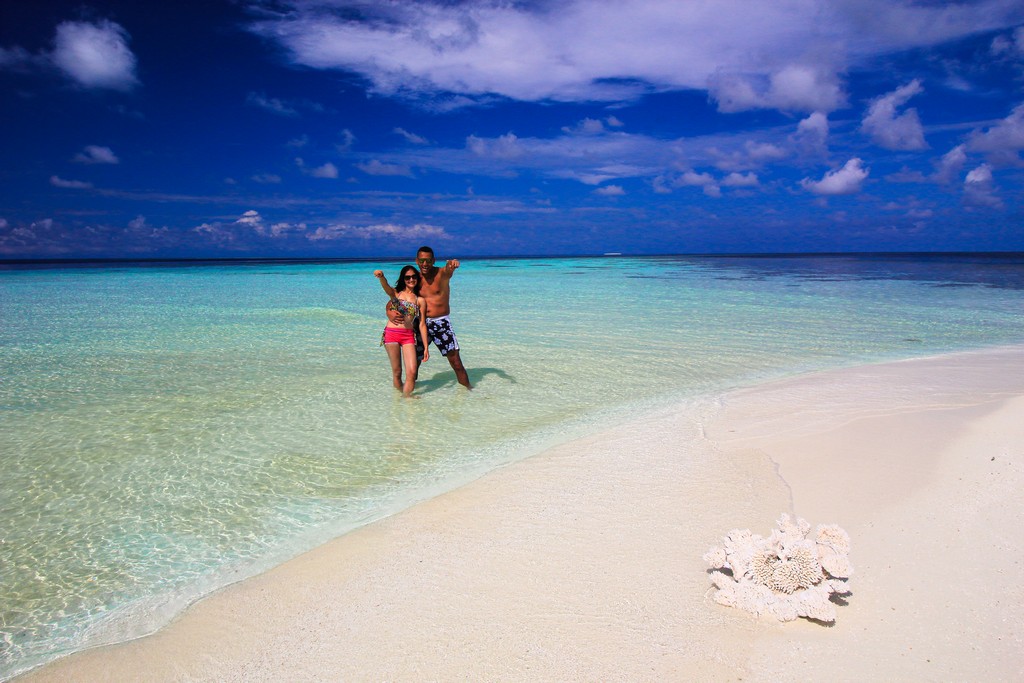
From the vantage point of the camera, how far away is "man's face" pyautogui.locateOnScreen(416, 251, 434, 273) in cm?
680

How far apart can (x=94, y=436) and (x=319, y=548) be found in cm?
357

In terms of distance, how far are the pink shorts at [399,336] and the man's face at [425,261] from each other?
78cm

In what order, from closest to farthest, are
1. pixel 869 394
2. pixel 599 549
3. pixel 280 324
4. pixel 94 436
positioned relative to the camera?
pixel 599 549 → pixel 94 436 → pixel 869 394 → pixel 280 324

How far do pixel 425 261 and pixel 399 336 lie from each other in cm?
100

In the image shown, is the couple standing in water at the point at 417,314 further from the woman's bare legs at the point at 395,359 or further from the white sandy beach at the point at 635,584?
the white sandy beach at the point at 635,584

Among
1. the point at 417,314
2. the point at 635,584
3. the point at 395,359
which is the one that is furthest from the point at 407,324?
the point at 635,584

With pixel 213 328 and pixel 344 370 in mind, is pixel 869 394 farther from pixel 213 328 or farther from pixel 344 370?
pixel 213 328

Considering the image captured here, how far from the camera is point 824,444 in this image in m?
4.99

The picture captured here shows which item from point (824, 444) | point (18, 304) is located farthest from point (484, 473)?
point (18, 304)

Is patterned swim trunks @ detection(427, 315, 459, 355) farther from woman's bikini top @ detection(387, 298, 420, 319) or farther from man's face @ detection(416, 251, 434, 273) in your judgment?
man's face @ detection(416, 251, 434, 273)

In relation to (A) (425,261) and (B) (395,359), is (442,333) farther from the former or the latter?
(A) (425,261)

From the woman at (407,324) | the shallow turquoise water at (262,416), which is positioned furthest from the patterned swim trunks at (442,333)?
the shallow turquoise water at (262,416)

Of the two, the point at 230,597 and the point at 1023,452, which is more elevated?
the point at 1023,452

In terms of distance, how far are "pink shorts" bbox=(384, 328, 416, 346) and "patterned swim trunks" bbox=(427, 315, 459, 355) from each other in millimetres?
305
